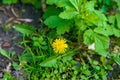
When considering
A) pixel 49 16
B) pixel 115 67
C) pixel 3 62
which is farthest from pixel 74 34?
pixel 3 62

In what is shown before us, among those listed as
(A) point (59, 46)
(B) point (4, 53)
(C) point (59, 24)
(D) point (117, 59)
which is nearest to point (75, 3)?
(C) point (59, 24)

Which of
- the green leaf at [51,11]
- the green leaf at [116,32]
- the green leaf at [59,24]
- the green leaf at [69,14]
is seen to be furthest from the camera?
the green leaf at [51,11]

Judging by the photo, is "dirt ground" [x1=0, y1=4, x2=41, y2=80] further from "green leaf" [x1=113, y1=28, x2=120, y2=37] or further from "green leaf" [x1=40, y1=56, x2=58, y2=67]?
"green leaf" [x1=113, y1=28, x2=120, y2=37]

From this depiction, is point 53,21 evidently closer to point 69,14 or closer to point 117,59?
point 69,14

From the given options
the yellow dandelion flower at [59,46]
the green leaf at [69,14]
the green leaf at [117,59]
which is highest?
the green leaf at [69,14]

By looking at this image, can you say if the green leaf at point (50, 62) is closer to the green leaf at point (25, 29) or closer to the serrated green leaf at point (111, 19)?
the green leaf at point (25, 29)

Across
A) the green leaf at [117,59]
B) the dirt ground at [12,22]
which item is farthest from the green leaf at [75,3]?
the dirt ground at [12,22]
